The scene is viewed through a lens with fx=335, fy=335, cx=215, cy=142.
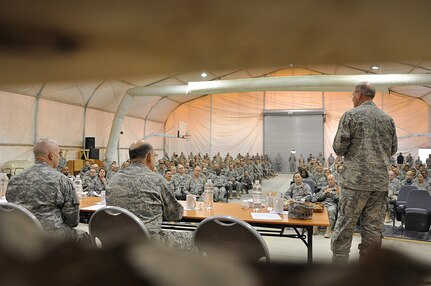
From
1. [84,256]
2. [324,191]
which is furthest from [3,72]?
[324,191]

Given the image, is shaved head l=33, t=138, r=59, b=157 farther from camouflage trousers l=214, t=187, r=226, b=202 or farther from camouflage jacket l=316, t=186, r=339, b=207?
camouflage trousers l=214, t=187, r=226, b=202

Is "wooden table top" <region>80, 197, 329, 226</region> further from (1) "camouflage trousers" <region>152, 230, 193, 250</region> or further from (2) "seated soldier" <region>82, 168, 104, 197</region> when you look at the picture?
(2) "seated soldier" <region>82, 168, 104, 197</region>

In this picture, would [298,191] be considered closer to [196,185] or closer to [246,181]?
[196,185]

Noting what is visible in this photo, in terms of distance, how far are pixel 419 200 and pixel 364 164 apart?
351 centimetres

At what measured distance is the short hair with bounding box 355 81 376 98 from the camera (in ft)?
6.45

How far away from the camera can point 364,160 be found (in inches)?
76.9

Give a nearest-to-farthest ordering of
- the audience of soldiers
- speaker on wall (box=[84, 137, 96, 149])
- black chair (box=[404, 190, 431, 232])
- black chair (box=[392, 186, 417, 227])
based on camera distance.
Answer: black chair (box=[404, 190, 431, 232]), black chair (box=[392, 186, 417, 227]), the audience of soldiers, speaker on wall (box=[84, 137, 96, 149])

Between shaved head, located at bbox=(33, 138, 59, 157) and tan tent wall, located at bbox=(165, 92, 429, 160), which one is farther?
tan tent wall, located at bbox=(165, 92, 429, 160)

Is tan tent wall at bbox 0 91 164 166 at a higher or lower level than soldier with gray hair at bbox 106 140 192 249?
higher

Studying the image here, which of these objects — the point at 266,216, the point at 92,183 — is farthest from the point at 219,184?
the point at 266,216

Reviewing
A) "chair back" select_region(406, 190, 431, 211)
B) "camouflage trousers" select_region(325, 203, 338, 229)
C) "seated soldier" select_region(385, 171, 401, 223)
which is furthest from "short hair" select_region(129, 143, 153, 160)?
"seated soldier" select_region(385, 171, 401, 223)

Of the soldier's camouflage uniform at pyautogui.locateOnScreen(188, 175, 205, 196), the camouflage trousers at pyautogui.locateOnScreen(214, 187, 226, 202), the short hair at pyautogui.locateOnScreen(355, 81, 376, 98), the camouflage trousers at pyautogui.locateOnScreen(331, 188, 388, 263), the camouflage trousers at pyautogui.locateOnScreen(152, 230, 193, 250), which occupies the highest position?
the short hair at pyautogui.locateOnScreen(355, 81, 376, 98)

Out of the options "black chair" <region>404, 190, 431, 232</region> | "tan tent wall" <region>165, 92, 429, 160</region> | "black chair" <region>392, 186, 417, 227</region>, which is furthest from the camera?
"tan tent wall" <region>165, 92, 429, 160</region>

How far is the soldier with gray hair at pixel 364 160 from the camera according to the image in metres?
1.94
